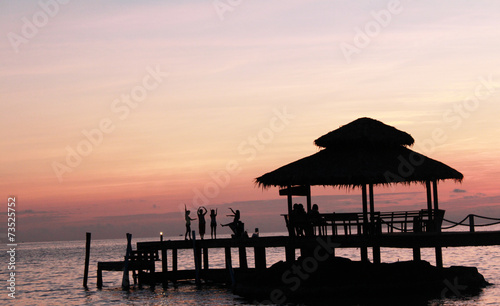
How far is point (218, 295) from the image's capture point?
3291 centimetres

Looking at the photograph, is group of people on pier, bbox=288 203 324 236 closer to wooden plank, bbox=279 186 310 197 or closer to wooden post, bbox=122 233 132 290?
wooden plank, bbox=279 186 310 197

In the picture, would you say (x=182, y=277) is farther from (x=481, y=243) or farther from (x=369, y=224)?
(x=481, y=243)

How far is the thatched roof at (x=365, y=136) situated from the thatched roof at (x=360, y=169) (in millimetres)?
351

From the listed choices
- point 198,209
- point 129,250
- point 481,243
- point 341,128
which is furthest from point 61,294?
point 481,243

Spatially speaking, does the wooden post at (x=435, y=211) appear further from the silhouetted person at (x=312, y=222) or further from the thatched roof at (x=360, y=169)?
the silhouetted person at (x=312, y=222)

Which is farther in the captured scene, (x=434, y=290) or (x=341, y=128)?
(x=341, y=128)

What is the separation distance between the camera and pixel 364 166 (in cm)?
2830

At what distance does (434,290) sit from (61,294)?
26.2m

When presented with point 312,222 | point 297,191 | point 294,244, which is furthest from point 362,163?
point 294,244

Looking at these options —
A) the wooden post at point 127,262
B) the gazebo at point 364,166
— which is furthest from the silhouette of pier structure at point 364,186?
the wooden post at point 127,262

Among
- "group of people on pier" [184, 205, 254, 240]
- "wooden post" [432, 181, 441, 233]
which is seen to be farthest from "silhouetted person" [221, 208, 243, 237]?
"wooden post" [432, 181, 441, 233]

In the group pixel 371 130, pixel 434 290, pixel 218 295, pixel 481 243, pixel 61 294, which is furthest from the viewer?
pixel 61 294

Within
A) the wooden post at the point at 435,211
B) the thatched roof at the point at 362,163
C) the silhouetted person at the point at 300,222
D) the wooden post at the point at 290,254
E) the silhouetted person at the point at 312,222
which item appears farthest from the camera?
the wooden post at the point at 290,254

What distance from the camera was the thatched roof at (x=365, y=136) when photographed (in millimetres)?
29750
